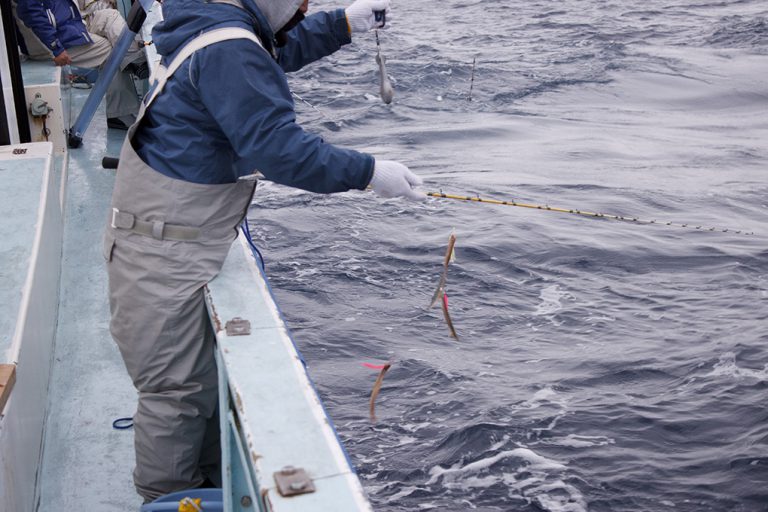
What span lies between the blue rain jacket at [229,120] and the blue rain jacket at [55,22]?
4.84m

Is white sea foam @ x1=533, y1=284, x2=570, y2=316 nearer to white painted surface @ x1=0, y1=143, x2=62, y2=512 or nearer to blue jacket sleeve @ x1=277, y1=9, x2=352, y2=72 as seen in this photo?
white painted surface @ x1=0, y1=143, x2=62, y2=512

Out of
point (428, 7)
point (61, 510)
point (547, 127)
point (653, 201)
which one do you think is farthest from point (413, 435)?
point (428, 7)

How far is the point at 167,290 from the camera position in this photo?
2959 mm

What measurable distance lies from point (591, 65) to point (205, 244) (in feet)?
55.2

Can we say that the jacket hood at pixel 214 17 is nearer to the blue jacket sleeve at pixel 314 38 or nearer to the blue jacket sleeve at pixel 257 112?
the blue jacket sleeve at pixel 257 112

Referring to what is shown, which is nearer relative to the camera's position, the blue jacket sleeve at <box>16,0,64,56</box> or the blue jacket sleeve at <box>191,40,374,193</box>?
the blue jacket sleeve at <box>191,40,374,193</box>

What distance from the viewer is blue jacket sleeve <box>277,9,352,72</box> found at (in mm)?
3664

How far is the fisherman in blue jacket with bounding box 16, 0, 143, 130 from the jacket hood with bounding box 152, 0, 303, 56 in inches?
193

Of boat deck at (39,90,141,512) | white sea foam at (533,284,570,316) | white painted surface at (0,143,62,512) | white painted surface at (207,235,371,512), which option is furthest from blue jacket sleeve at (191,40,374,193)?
white sea foam at (533,284,570,316)

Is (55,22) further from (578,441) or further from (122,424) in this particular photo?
(578,441)

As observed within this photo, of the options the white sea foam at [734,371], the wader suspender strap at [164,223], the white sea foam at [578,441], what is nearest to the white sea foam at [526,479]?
the white sea foam at [578,441]

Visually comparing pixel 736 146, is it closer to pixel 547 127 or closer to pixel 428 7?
pixel 547 127

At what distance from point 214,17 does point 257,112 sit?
33cm

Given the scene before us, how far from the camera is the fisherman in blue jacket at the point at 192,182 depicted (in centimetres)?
272
